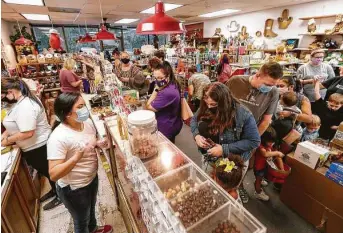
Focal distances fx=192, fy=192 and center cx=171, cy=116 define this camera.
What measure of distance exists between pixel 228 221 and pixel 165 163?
0.53m

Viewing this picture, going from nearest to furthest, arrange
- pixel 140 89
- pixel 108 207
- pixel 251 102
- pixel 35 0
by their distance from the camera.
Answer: pixel 251 102 → pixel 108 207 → pixel 140 89 → pixel 35 0

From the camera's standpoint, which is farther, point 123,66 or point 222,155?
point 123,66

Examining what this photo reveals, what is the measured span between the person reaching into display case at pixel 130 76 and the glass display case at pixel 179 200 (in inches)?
112

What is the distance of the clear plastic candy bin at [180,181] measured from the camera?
1194mm

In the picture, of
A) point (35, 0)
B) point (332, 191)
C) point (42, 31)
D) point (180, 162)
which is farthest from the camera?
point (42, 31)

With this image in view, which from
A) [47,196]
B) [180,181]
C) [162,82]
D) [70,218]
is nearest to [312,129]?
[162,82]

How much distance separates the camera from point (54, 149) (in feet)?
4.50

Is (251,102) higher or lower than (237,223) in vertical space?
higher

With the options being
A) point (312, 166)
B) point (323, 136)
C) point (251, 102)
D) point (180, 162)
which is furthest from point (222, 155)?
point (323, 136)

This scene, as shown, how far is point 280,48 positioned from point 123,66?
483 centimetres

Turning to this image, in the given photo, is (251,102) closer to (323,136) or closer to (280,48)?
(323,136)

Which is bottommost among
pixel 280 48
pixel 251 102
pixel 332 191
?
pixel 332 191

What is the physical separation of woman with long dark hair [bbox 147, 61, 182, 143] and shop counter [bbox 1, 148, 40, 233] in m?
1.52

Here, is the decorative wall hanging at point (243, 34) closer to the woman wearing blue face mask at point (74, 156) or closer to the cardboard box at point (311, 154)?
the cardboard box at point (311, 154)
